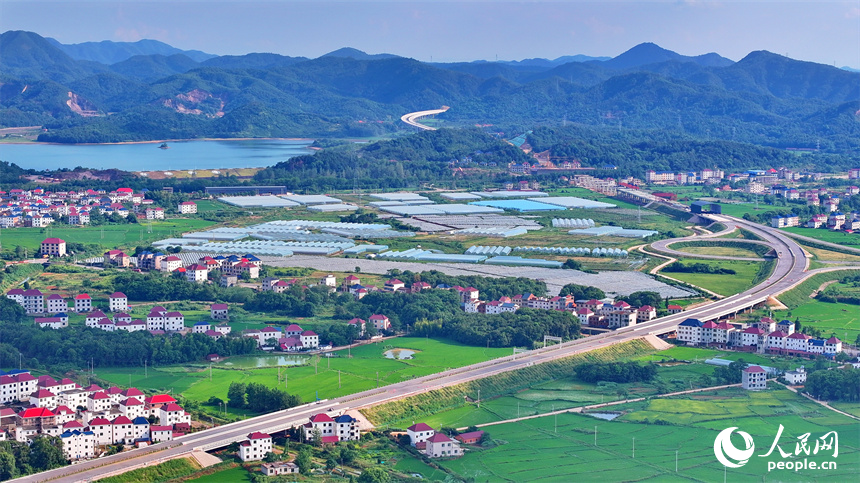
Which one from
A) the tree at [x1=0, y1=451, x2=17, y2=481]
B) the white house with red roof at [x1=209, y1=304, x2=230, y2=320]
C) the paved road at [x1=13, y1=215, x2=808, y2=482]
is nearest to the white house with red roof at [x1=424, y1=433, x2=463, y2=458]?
the paved road at [x1=13, y1=215, x2=808, y2=482]

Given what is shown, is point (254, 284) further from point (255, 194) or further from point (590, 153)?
point (590, 153)

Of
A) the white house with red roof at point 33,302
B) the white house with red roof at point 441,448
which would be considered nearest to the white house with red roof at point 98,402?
the white house with red roof at point 441,448

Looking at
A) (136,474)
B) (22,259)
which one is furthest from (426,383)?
(22,259)

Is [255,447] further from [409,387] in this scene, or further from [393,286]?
[393,286]

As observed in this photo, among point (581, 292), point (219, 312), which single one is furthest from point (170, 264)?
point (581, 292)

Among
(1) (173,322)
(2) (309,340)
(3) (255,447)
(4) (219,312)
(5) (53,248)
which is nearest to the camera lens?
(3) (255,447)

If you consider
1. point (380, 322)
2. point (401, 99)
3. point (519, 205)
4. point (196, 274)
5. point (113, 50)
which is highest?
point (113, 50)
